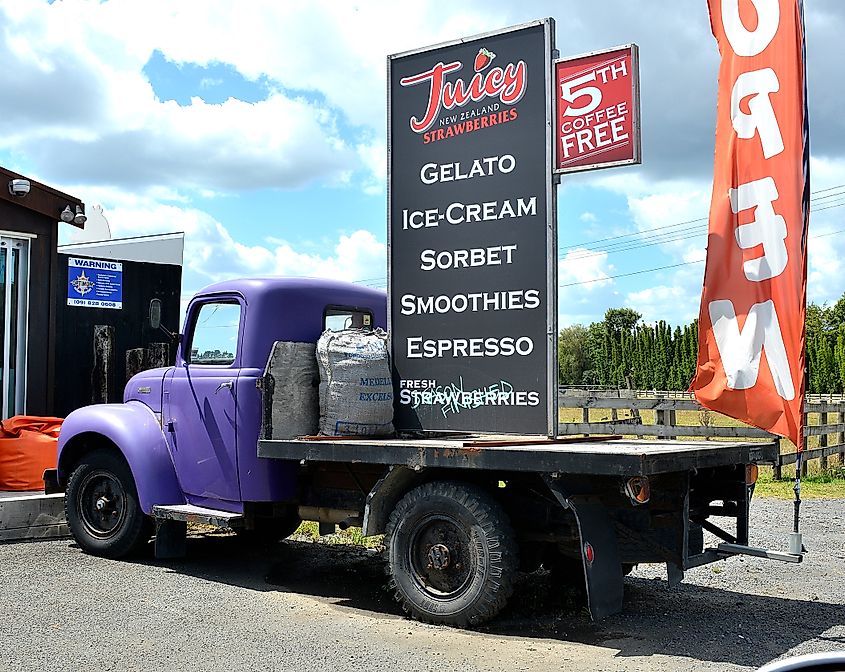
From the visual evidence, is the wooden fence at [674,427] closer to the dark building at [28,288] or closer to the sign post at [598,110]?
the dark building at [28,288]

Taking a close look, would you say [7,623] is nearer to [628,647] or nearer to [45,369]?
[628,647]

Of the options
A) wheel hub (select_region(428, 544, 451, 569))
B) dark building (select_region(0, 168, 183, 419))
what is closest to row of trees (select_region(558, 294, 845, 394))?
dark building (select_region(0, 168, 183, 419))

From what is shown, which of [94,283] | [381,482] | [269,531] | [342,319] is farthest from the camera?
[94,283]

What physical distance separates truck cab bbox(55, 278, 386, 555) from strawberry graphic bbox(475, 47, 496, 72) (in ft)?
7.11

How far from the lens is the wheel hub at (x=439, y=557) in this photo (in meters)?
6.45

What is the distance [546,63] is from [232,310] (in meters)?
3.13

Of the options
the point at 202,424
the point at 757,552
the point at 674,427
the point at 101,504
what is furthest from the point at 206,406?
the point at 674,427

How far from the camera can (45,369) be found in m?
12.0

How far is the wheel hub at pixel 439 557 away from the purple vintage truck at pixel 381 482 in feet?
0.03

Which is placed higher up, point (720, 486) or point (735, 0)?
point (735, 0)

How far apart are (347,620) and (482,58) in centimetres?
427

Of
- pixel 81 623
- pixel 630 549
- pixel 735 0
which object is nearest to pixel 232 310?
pixel 81 623

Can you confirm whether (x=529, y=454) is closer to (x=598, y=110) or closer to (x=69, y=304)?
(x=598, y=110)

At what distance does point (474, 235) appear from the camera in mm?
7527
